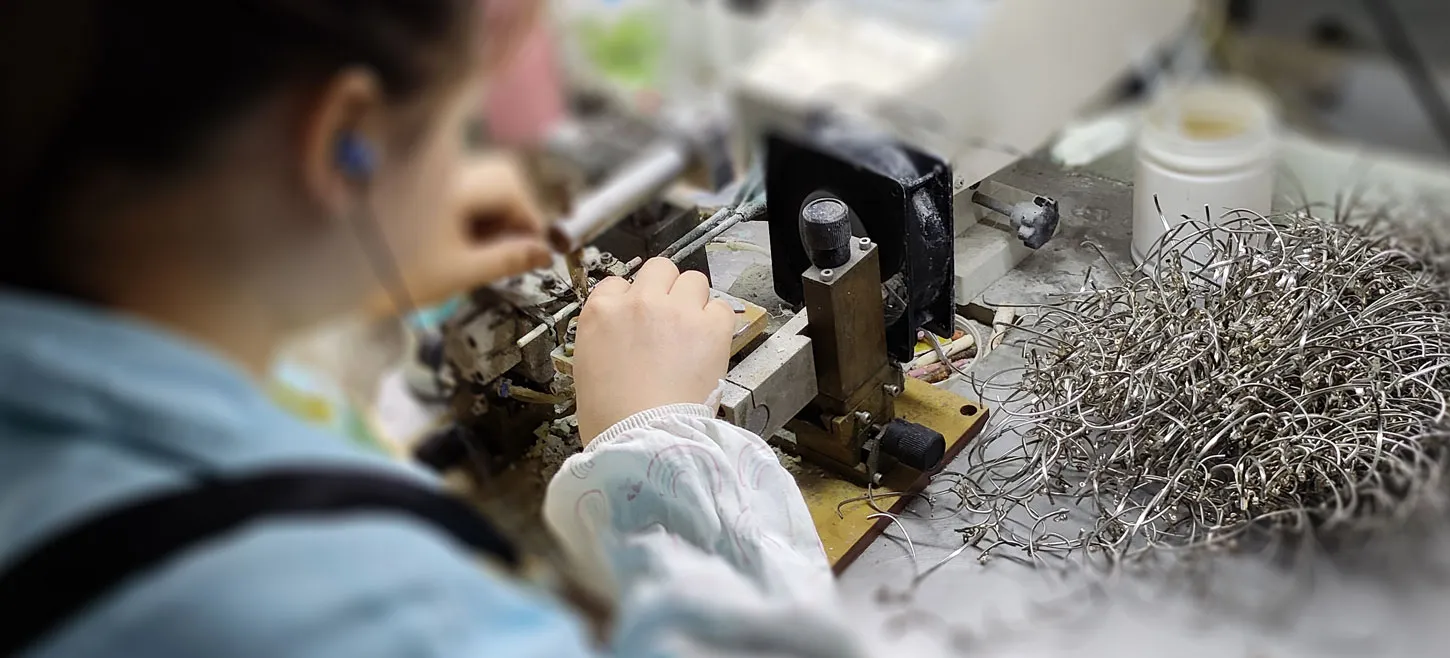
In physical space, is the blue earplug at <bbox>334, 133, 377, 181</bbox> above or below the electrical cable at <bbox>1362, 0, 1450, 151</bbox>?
above

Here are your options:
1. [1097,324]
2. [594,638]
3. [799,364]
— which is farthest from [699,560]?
[1097,324]

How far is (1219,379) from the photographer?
1.97 feet

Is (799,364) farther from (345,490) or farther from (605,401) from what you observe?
(345,490)

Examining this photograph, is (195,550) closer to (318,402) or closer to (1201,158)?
(318,402)

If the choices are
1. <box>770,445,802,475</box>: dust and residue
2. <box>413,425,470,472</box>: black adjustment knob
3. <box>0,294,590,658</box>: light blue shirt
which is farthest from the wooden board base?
<box>0,294,590,658</box>: light blue shirt

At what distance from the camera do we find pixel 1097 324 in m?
0.62

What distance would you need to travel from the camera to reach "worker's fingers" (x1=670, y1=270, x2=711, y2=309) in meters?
0.58

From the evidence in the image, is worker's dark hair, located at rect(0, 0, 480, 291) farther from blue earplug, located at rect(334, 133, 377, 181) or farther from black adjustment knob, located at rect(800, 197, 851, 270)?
black adjustment knob, located at rect(800, 197, 851, 270)

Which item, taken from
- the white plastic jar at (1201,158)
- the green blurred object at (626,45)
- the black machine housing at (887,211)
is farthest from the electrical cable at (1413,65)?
the green blurred object at (626,45)

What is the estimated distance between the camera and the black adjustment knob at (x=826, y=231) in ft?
1.86

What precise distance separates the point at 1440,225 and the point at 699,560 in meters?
0.38

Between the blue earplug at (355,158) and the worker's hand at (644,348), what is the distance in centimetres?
24

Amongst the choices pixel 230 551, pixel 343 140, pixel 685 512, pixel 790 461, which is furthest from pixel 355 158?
pixel 790 461

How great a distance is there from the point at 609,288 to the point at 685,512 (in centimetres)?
13
